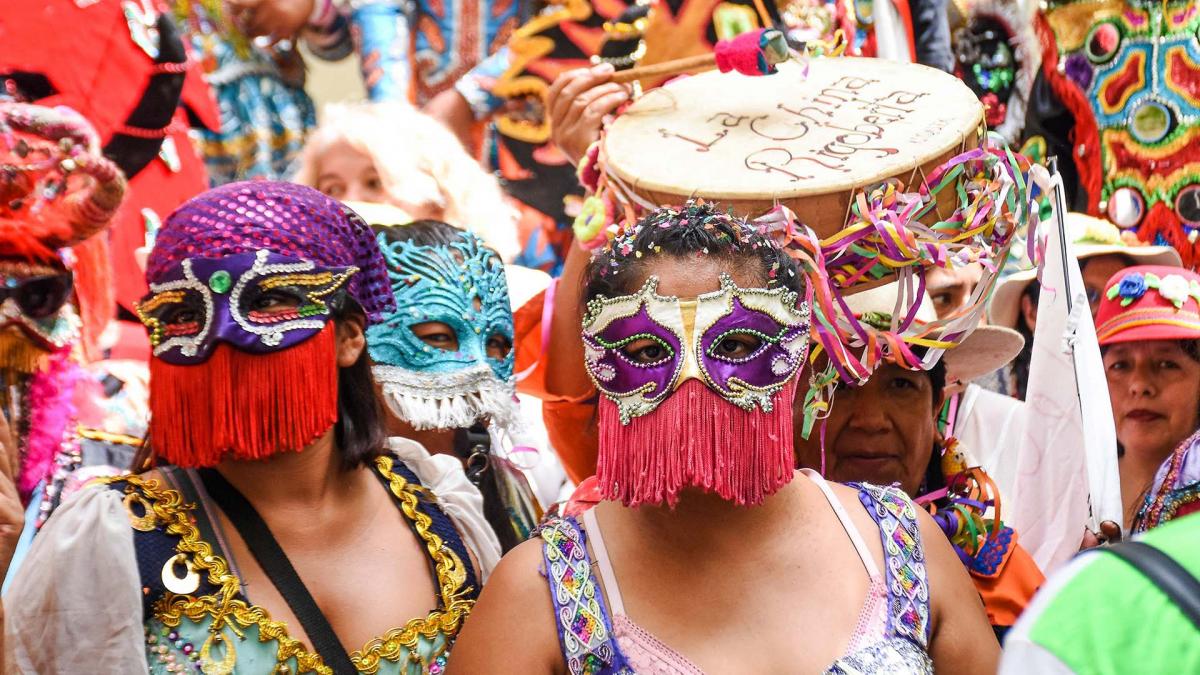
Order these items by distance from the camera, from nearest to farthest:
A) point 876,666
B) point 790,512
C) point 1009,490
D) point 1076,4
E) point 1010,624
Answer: point 876,666 < point 790,512 < point 1010,624 < point 1009,490 < point 1076,4

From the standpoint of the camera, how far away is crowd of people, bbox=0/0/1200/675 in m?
2.49

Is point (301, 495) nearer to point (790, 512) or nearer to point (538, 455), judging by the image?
point (790, 512)

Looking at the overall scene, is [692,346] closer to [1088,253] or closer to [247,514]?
[247,514]

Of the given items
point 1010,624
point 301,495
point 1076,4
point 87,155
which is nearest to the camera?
point 301,495

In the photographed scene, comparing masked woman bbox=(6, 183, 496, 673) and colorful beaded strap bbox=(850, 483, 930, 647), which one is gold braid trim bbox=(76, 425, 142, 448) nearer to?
masked woman bbox=(6, 183, 496, 673)

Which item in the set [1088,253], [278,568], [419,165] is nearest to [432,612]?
[278,568]

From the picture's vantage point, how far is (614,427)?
254 centimetres

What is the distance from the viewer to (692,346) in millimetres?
2490

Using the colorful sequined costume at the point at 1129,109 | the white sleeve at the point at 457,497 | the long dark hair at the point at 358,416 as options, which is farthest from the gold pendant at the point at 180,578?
the colorful sequined costume at the point at 1129,109

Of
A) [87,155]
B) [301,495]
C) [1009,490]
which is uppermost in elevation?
[87,155]

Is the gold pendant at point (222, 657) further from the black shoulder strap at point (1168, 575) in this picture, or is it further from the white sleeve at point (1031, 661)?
the black shoulder strap at point (1168, 575)

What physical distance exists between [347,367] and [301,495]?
263 mm

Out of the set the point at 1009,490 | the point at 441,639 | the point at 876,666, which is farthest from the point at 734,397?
the point at 1009,490

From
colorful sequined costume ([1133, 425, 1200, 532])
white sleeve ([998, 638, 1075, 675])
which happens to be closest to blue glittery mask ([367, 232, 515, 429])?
colorful sequined costume ([1133, 425, 1200, 532])
